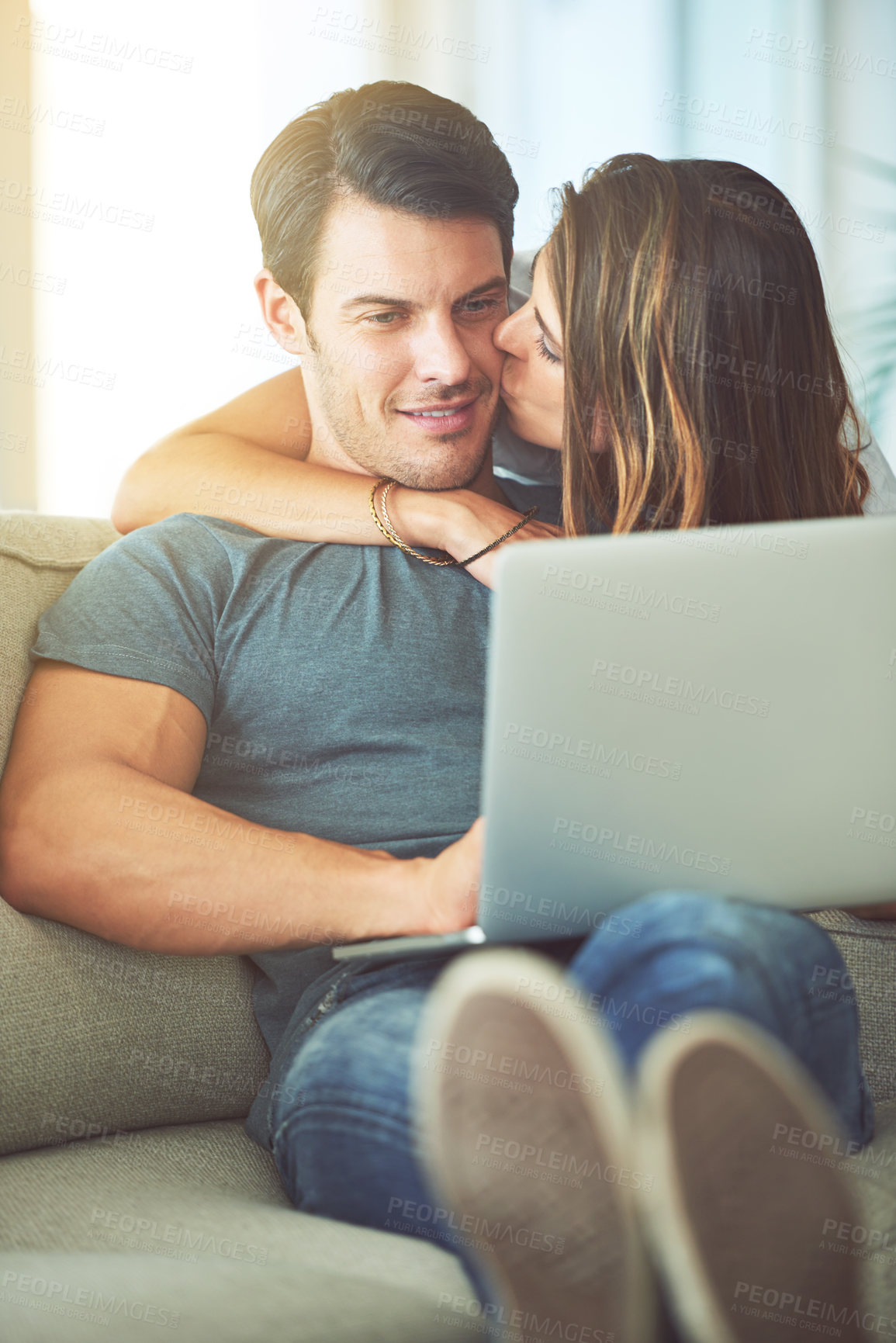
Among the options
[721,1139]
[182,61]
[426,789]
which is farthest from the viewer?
[182,61]

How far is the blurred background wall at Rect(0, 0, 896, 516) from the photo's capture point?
1.70m

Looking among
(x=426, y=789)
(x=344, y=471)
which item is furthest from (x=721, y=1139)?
(x=344, y=471)

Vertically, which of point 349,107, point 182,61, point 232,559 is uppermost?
point 182,61

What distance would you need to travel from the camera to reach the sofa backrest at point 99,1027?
0.90 meters

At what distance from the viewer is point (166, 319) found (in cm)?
182

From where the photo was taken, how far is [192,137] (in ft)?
5.90

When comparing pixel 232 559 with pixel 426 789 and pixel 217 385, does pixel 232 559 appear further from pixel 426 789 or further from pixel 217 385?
pixel 217 385

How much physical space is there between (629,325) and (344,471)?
406mm

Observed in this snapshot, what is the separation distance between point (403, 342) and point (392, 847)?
0.67m
